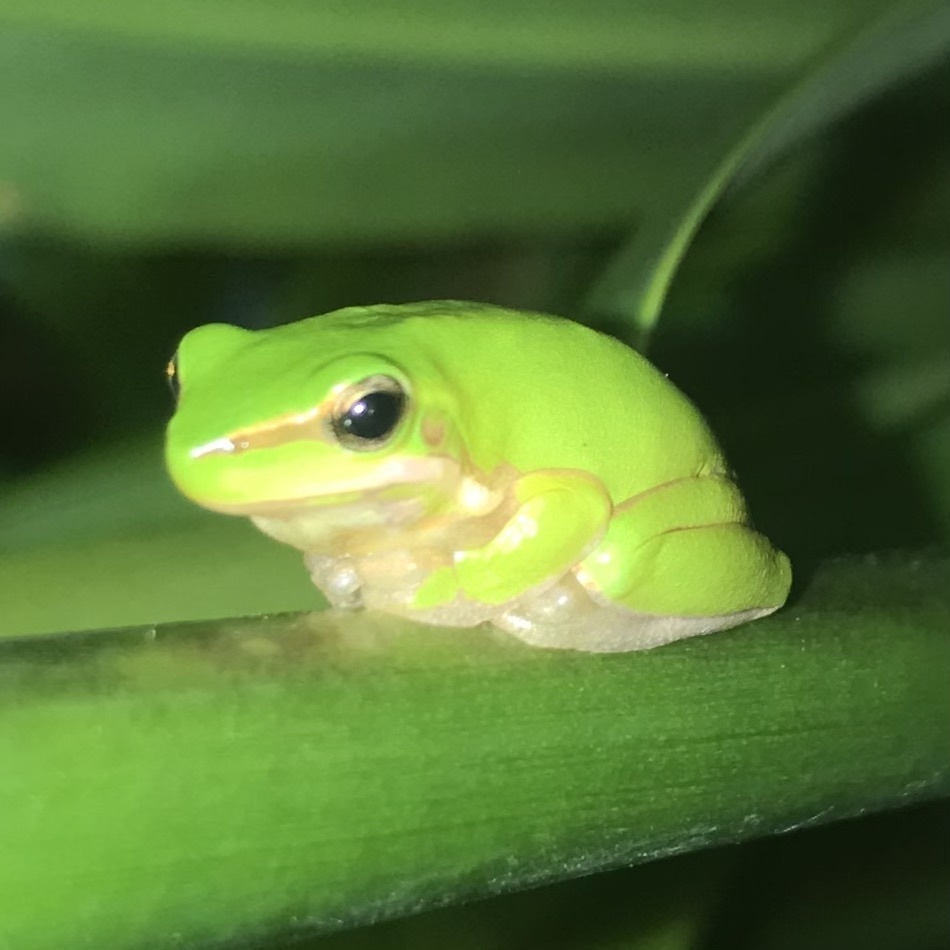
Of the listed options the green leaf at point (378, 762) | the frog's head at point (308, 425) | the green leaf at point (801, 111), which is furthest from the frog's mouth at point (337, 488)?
the green leaf at point (801, 111)

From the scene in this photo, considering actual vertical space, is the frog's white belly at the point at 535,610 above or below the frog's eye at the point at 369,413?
below

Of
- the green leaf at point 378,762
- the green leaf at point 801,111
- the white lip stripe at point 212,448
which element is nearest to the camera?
the green leaf at point 378,762

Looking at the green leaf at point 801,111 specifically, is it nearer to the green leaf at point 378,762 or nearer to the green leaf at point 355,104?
the green leaf at point 355,104

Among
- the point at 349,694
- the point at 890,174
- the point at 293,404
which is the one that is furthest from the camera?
the point at 890,174

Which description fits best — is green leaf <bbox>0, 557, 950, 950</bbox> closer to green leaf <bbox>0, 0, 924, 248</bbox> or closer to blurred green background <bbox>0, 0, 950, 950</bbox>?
blurred green background <bbox>0, 0, 950, 950</bbox>

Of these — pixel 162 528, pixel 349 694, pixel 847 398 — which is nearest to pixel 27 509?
A: pixel 162 528

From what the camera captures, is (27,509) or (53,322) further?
(53,322)

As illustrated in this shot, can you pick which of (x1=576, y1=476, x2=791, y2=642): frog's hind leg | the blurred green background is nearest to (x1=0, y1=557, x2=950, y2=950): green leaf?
(x1=576, y1=476, x2=791, y2=642): frog's hind leg

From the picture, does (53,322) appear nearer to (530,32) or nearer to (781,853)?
(530,32)
